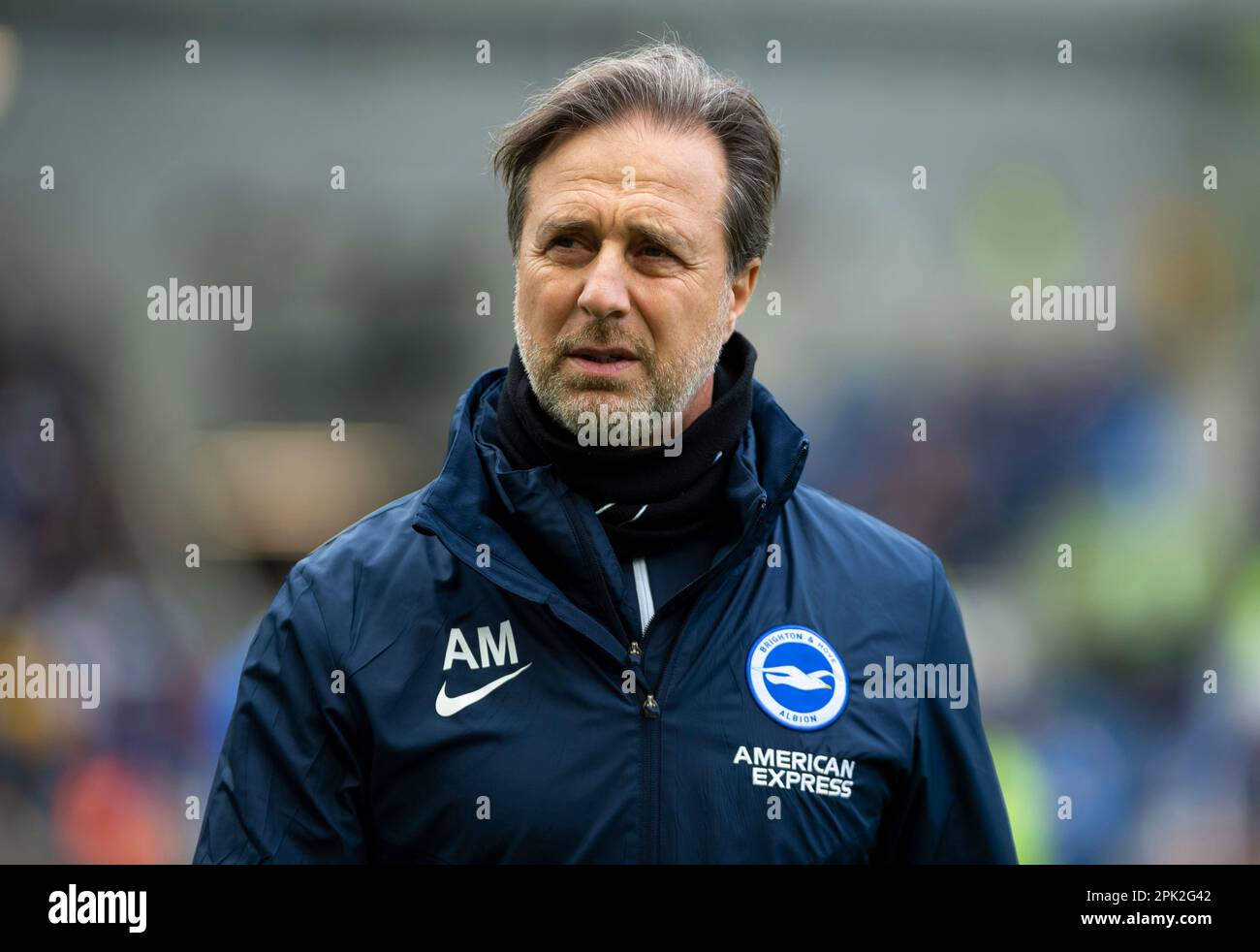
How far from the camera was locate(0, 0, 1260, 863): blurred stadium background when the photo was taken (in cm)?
451

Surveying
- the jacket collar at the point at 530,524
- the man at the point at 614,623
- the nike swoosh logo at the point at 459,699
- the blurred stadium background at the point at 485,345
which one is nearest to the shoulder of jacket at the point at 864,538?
the man at the point at 614,623

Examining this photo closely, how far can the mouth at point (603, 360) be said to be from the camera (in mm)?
1890

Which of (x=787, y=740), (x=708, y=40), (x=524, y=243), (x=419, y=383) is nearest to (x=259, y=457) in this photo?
(x=419, y=383)

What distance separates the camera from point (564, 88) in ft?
6.68

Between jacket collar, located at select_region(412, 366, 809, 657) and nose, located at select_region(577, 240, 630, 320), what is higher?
nose, located at select_region(577, 240, 630, 320)

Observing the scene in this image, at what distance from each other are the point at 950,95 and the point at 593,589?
3623 millimetres

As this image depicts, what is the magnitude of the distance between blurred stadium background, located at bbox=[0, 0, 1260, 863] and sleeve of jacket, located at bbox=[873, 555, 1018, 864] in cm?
269

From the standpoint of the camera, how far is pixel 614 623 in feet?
5.71

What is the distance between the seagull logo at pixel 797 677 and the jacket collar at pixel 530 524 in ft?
0.58

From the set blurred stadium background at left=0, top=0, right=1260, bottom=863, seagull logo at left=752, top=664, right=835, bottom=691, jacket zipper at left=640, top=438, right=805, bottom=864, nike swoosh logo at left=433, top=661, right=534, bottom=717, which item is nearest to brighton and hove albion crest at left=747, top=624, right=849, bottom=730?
seagull logo at left=752, top=664, right=835, bottom=691

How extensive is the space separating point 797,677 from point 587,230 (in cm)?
73

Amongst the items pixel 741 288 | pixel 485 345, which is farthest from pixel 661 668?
pixel 485 345

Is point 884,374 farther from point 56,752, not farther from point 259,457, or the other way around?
point 56,752

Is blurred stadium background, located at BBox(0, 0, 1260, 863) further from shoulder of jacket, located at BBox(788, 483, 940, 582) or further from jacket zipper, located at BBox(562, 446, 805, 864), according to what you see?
jacket zipper, located at BBox(562, 446, 805, 864)
